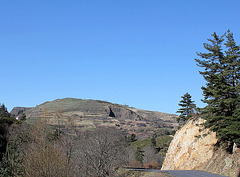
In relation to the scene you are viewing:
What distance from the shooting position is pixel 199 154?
3612 cm

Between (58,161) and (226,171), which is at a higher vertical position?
(58,161)

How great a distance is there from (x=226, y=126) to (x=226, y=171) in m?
4.83

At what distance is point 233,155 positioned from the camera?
27766mm

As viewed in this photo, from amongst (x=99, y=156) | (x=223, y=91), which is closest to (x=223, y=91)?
(x=223, y=91)

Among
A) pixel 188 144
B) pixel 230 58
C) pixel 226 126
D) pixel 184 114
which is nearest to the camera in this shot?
pixel 226 126

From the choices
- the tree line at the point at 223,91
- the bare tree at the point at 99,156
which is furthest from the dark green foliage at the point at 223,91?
the bare tree at the point at 99,156

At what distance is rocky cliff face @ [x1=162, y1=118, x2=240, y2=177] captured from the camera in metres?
27.9

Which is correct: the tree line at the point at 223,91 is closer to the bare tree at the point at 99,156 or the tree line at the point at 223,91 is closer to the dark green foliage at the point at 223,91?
the dark green foliage at the point at 223,91

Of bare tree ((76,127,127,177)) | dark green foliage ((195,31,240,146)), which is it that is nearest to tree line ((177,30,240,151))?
dark green foliage ((195,31,240,146))

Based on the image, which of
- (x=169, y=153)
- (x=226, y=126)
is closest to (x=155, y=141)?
(x=169, y=153)

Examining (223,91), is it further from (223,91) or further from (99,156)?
(99,156)

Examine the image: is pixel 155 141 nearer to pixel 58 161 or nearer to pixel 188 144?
pixel 188 144

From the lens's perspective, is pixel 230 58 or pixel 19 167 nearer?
pixel 19 167

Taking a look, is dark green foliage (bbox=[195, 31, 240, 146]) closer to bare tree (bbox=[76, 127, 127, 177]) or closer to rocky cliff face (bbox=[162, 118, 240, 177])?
rocky cliff face (bbox=[162, 118, 240, 177])
